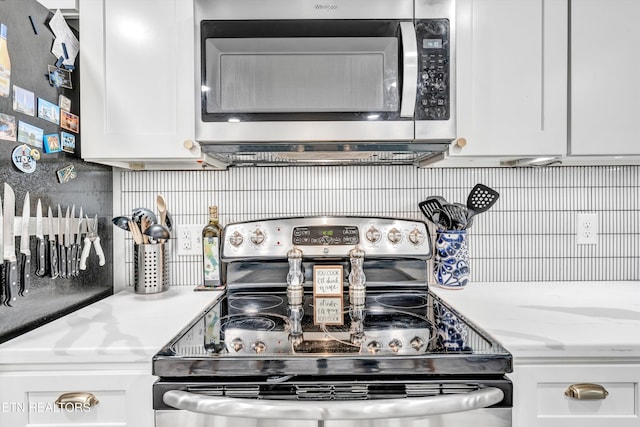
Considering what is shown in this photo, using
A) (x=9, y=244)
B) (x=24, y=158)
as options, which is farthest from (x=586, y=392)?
(x=24, y=158)

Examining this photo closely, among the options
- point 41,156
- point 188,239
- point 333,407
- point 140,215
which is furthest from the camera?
point 188,239

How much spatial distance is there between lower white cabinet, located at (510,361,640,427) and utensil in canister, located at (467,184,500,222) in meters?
0.70

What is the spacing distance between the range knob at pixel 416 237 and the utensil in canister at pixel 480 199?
8.3 inches

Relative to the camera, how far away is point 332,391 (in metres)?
0.90

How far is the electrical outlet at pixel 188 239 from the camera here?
1634mm

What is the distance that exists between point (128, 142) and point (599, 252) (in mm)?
1831

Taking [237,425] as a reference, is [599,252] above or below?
above

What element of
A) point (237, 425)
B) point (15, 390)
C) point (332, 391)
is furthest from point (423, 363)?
point (15, 390)

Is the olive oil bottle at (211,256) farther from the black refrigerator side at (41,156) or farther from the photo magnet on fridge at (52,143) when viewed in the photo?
the photo magnet on fridge at (52,143)

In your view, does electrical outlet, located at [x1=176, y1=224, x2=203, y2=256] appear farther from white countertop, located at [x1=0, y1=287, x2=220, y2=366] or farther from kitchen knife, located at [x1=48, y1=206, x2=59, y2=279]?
kitchen knife, located at [x1=48, y1=206, x2=59, y2=279]

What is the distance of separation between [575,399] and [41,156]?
156 cm

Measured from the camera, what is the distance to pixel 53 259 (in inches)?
46.7

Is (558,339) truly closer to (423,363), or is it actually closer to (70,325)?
(423,363)

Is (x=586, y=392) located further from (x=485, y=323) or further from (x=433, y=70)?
(x=433, y=70)
